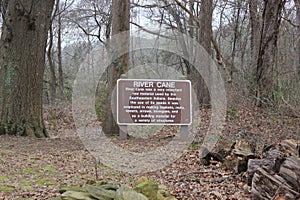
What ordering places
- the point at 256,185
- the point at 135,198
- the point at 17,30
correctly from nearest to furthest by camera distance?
1. the point at 135,198
2. the point at 256,185
3. the point at 17,30

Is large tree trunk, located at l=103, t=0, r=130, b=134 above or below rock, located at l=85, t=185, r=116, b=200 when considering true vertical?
above

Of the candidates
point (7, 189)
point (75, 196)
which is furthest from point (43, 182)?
point (75, 196)

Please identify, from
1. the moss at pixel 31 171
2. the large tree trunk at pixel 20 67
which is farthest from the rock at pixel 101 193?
the large tree trunk at pixel 20 67

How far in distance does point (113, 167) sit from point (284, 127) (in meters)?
4.13

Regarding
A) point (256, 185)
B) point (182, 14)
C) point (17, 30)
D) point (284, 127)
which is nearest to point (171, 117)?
point (284, 127)

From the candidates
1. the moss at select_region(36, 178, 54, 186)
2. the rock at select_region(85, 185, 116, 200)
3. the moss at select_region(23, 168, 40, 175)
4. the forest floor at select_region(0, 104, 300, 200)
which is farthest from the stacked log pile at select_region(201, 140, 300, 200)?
the moss at select_region(23, 168, 40, 175)

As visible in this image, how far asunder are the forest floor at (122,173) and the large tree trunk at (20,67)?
0.56 m

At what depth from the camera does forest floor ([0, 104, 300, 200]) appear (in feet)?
15.3

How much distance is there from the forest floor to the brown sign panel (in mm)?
638

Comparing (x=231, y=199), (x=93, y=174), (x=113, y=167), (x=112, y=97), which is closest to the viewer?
(x=231, y=199)

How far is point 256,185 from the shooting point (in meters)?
3.96

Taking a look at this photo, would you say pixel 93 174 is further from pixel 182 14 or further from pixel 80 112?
pixel 182 14

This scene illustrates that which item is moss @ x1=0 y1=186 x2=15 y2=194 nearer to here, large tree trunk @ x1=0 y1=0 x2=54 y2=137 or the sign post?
large tree trunk @ x1=0 y1=0 x2=54 y2=137

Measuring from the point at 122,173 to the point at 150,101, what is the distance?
11.0ft
